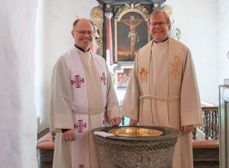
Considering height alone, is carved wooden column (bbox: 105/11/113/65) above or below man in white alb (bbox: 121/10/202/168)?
above

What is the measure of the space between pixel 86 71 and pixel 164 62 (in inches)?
26.4

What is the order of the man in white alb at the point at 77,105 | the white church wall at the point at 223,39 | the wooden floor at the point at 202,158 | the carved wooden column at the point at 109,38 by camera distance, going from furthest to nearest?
the carved wooden column at the point at 109,38 → the white church wall at the point at 223,39 → the wooden floor at the point at 202,158 → the man in white alb at the point at 77,105

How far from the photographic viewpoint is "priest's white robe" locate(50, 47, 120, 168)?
Answer: 101 inches

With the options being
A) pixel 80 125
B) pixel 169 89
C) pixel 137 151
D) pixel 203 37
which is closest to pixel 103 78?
pixel 80 125

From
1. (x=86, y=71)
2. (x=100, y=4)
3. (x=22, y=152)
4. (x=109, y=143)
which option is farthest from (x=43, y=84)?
(x=22, y=152)

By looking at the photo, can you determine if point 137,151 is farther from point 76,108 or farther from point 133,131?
point 76,108

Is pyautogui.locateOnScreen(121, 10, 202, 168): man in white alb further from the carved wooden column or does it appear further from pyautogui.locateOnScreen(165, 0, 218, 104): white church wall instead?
pyautogui.locateOnScreen(165, 0, 218, 104): white church wall

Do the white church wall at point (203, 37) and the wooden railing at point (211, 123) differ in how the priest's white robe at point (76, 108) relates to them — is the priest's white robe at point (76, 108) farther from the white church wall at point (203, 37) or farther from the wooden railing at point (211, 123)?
the white church wall at point (203, 37)

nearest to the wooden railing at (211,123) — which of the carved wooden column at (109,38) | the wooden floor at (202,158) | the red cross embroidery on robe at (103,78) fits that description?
the wooden floor at (202,158)

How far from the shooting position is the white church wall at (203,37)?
32.7 ft

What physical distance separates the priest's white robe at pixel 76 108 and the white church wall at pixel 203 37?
307 inches

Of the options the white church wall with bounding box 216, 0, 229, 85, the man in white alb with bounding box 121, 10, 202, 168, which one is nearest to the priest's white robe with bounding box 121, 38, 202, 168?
the man in white alb with bounding box 121, 10, 202, 168

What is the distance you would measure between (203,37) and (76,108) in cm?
817

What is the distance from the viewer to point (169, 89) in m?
2.72
